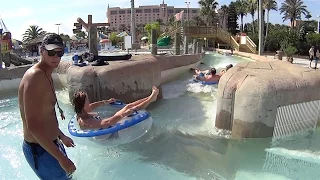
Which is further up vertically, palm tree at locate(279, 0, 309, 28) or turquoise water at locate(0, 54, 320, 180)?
palm tree at locate(279, 0, 309, 28)

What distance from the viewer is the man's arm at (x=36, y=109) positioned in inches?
98.4

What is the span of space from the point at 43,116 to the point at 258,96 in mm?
4722

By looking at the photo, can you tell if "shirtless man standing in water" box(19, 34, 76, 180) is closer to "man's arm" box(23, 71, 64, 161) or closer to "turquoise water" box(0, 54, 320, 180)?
"man's arm" box(23, 71, 64, 161)

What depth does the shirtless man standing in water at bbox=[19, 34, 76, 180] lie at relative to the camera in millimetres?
2512

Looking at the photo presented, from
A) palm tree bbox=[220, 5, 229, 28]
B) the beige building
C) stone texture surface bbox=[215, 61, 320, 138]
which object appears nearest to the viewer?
stone texture surface bbox=[215, 61, 320, 138]

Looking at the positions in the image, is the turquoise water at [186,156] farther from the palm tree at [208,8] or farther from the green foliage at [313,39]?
the palm tree at [208,8]

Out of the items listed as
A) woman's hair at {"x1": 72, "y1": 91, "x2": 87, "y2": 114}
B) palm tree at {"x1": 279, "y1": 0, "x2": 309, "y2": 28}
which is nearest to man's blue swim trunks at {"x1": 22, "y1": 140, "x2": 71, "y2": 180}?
woman's hair at {"x1": 72, "y1": 91, "x2": 87, "y2": 114}

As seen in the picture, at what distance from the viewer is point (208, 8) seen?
53.7 meters

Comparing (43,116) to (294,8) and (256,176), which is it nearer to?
(256,176)

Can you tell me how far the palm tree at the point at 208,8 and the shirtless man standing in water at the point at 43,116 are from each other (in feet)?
172

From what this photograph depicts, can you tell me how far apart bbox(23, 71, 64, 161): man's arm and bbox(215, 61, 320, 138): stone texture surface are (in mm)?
4703

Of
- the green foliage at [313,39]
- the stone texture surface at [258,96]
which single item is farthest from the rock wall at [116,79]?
the green foliage at [313,39]

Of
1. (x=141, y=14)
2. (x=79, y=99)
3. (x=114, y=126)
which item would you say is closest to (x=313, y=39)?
(x=114, y=126)

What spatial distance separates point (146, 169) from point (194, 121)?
9.73 feet
